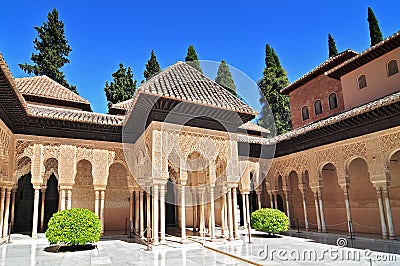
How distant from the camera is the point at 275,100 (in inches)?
1055

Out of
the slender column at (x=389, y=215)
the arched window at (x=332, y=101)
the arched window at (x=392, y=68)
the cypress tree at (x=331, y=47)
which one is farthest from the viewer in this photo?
the cypress tree at (x=331, y=47)

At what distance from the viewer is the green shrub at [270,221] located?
11.7 metres

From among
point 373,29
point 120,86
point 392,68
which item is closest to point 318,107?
point 392,68

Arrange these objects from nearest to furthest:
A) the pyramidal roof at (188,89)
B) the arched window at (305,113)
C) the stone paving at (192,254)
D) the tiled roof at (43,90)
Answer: the stone paving at (192,254) → the pyramidal roof at (188,89) → the tiled roof at (43,90) → the arched window at (305,113)

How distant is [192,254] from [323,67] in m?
12.9

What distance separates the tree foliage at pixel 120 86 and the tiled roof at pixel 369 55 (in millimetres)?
16281

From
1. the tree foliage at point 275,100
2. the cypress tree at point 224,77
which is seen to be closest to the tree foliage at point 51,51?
the cypress tree at point 224,77

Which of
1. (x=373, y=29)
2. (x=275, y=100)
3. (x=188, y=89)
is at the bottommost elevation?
(x=188, y=89)

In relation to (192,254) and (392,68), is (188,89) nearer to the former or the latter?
(192,254)

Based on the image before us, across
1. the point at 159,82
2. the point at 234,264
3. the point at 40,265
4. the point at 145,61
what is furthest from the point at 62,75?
the point at 234,264

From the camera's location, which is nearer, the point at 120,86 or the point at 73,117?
the point at 73,117

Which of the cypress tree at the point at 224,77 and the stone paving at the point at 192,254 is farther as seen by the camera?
Answer: the cypress tree at the point at 224,77

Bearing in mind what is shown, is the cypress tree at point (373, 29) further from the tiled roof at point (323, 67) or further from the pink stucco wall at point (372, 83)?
the pink stucco wall at point (372, 83)

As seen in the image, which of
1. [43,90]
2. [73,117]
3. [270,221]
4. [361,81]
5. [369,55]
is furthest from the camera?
[43,90]
